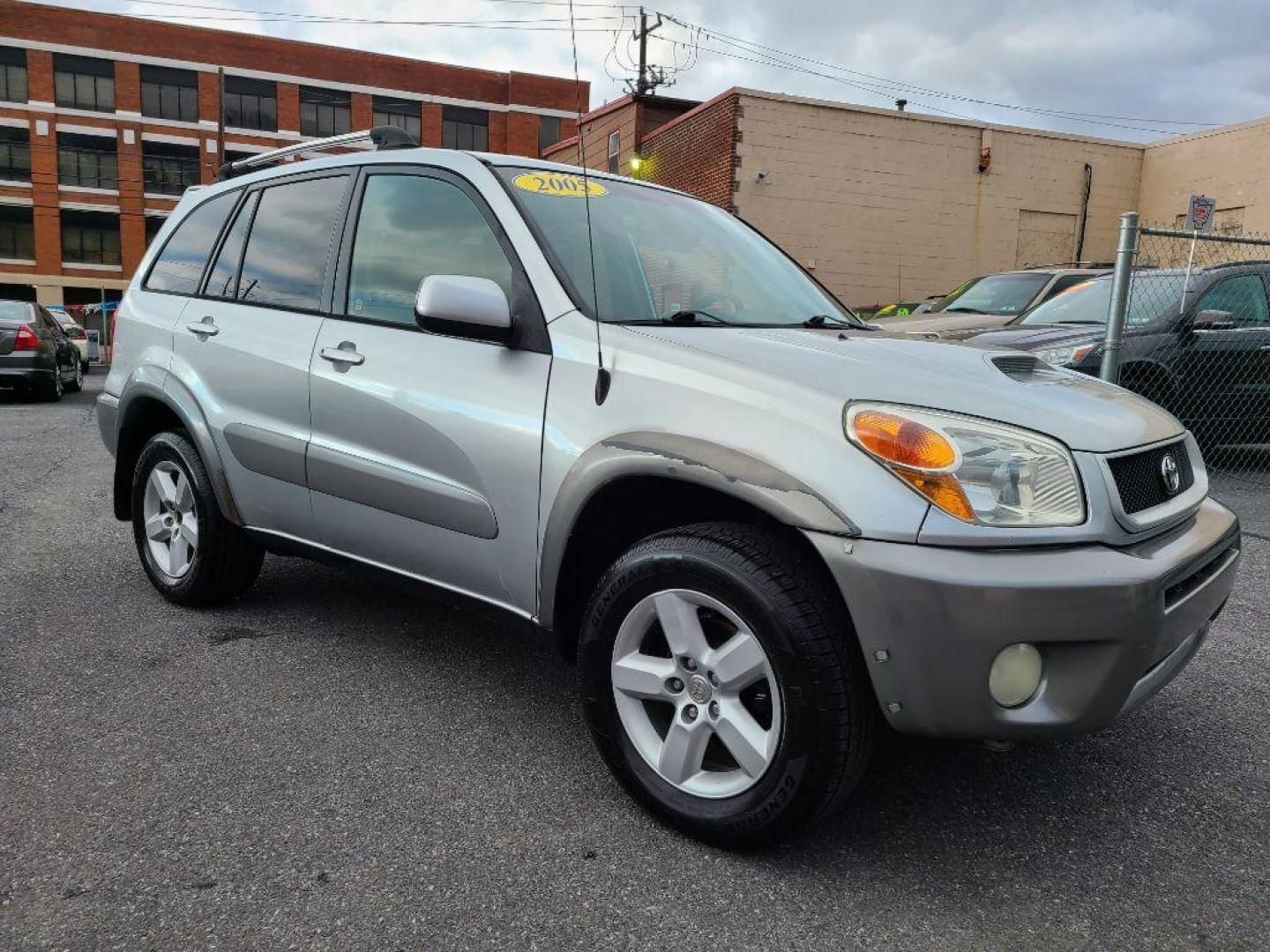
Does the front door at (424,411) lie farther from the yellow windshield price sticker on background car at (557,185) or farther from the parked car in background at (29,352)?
the parked car in background at (29,352)

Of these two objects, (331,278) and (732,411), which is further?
(331,278)

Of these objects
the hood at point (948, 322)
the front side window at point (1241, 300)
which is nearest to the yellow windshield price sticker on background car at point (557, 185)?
the hood at point (948, 322)

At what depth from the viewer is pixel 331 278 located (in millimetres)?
3283

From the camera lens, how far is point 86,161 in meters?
42.0

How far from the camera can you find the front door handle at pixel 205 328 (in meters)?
3.67

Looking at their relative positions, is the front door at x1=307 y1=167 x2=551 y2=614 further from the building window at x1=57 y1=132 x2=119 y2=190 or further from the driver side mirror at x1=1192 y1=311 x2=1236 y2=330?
the building window at x1=57 y1=132 x2=119 y2=190

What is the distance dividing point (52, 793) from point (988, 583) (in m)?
2.32

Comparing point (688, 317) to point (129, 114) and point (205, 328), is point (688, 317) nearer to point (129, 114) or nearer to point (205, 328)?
point (205, 328)

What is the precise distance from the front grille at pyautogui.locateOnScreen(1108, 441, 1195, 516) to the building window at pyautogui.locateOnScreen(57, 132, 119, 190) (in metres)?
48.3

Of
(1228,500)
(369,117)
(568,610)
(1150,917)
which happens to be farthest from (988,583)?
(369,117)

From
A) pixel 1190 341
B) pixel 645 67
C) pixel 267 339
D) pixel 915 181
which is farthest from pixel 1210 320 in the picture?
pixel 645 67

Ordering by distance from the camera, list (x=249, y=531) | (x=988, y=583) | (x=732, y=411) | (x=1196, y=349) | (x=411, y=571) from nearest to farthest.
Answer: (x=988, y=583), (x=732, y=411), (x=411, y=571), (x=249, y=531), (x=1196, y=349)

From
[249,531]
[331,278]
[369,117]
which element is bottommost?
[249,531]

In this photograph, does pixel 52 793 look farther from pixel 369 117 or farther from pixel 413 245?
pixel 369 117
